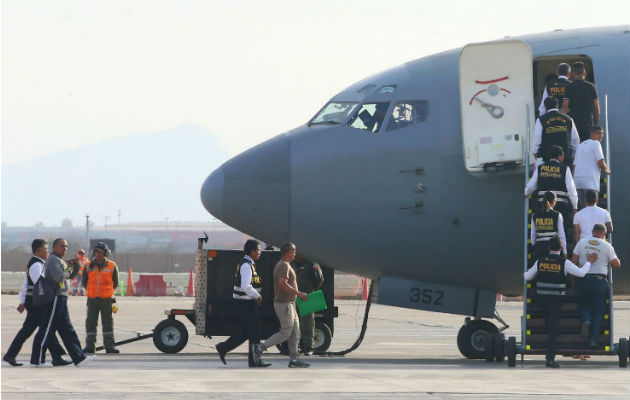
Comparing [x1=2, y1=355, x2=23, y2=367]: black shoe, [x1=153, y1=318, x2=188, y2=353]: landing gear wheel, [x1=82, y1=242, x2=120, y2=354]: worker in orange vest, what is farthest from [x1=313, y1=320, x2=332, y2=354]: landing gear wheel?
[x1=2, y1=355, x2=23, y2=367]: black shoe

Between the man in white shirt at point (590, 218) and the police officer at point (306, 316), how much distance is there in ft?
14.9

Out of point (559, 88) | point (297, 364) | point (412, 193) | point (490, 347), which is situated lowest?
point (297, 364)

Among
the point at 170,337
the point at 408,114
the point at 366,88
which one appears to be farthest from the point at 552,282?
the point at 170,337

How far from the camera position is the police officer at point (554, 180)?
16.4 m

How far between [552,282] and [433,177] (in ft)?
8.46

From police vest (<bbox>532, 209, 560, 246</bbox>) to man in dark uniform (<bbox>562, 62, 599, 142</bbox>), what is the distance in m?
1.62

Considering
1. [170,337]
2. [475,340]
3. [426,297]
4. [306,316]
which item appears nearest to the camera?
[426,297]

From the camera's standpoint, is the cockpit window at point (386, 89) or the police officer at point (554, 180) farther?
the cockpit window at point (386, 89)

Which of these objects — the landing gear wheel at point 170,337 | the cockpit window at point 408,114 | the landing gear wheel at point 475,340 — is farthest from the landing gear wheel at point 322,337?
the cockpit window at point 408,114

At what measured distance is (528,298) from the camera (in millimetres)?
16766

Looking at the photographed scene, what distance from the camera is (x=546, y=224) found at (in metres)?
16.2

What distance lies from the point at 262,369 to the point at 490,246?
165 inches

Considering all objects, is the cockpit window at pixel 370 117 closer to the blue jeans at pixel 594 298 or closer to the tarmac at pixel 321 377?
the tarmac at pixel 321 377

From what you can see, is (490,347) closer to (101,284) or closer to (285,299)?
(285,299)
